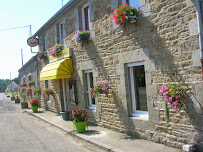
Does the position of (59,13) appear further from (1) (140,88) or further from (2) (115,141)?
(2) (115,141)

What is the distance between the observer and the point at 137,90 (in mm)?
6504

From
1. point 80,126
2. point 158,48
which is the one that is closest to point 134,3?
point 158,48

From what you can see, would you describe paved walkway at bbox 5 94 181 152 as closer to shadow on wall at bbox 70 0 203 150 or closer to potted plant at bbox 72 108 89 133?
potted plant at bbox 72 108 89 133

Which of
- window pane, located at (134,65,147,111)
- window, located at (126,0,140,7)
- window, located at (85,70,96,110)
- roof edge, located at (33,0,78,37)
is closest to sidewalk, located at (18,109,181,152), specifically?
window pane, located at (134,65,147,111)

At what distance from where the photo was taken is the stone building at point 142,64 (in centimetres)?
466

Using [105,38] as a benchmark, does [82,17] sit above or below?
above

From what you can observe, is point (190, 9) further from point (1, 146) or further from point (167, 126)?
point (1, 146)

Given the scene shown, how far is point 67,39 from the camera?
33.4ft

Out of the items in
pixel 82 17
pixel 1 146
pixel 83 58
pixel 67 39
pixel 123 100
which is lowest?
pixel 1 146

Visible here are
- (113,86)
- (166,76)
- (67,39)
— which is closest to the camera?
(166,76)

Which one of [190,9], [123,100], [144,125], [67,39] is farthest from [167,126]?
[67,39]

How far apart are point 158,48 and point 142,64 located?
0.79m

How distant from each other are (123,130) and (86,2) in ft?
18.2

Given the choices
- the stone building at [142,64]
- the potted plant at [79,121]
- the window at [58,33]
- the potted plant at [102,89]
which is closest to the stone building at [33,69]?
the window at [58,33]
